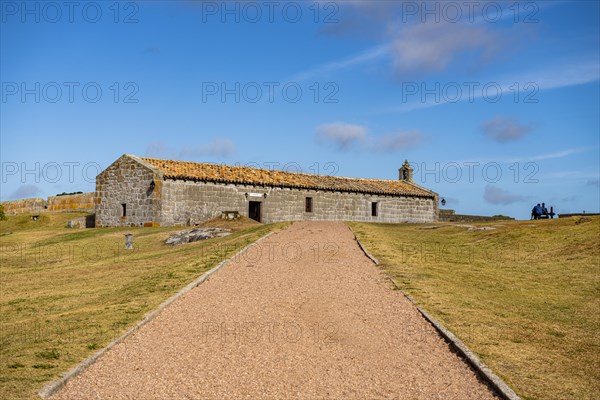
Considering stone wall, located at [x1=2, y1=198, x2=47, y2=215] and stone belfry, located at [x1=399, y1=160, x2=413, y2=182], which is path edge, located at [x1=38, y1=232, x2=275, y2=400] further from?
stone belfry, located at [x1=399, y1=160, x2=413, y2=182]

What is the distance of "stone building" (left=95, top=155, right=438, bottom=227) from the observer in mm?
37719

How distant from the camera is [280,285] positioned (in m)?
15.2

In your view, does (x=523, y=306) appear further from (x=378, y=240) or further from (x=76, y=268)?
(x=76, y=268)

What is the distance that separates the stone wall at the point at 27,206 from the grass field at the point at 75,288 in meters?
15.8

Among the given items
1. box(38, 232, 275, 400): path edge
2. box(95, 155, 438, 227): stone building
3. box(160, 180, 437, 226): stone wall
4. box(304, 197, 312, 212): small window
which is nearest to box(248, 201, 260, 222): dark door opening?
box(95, 155, 438, 227): stone building

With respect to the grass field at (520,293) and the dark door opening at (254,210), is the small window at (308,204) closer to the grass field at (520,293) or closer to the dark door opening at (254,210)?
the dark door opening at (254,210)

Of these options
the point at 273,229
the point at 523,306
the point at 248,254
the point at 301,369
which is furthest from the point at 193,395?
the point at 273,229

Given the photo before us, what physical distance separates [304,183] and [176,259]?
2328cm

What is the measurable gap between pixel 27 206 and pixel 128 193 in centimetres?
1770

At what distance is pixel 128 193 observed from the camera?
39.1m

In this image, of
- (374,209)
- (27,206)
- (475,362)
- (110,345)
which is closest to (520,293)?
(475,362)

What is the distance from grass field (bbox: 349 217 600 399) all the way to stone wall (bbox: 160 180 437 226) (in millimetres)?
13750

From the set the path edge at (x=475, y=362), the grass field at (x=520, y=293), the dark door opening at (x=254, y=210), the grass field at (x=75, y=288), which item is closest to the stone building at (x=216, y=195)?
the dark door opening at (x=254, y=210)

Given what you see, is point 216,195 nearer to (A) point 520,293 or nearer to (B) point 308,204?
(B) point 308,204
